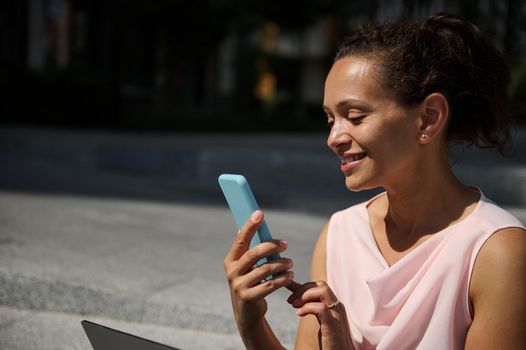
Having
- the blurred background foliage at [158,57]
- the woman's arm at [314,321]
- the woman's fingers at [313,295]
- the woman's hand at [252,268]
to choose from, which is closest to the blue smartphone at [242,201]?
the woman's hand at [252,268]

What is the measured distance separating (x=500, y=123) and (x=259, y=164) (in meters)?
6.03

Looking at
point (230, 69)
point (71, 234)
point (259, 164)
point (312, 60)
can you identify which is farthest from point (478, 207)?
point (312, 60)

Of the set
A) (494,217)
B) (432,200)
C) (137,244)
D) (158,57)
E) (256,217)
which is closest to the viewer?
(256,217)

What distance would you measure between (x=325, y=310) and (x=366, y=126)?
1.29 ft

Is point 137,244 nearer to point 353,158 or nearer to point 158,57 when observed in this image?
point 353,158

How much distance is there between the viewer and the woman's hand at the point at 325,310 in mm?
→ 1390

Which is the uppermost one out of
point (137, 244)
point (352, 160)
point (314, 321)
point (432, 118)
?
point (432, 118)

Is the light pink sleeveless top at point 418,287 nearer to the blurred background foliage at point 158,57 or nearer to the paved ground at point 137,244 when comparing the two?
the paved ground at point 137,244

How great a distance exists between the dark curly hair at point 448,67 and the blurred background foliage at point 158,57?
19.9 feet

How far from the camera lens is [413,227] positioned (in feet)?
5.36

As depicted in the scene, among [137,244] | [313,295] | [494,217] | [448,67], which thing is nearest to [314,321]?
[313,295]

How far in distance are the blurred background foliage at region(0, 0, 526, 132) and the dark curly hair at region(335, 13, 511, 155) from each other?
239 inches

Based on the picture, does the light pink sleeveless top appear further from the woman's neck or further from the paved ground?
the paved ground

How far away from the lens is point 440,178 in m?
1.59
